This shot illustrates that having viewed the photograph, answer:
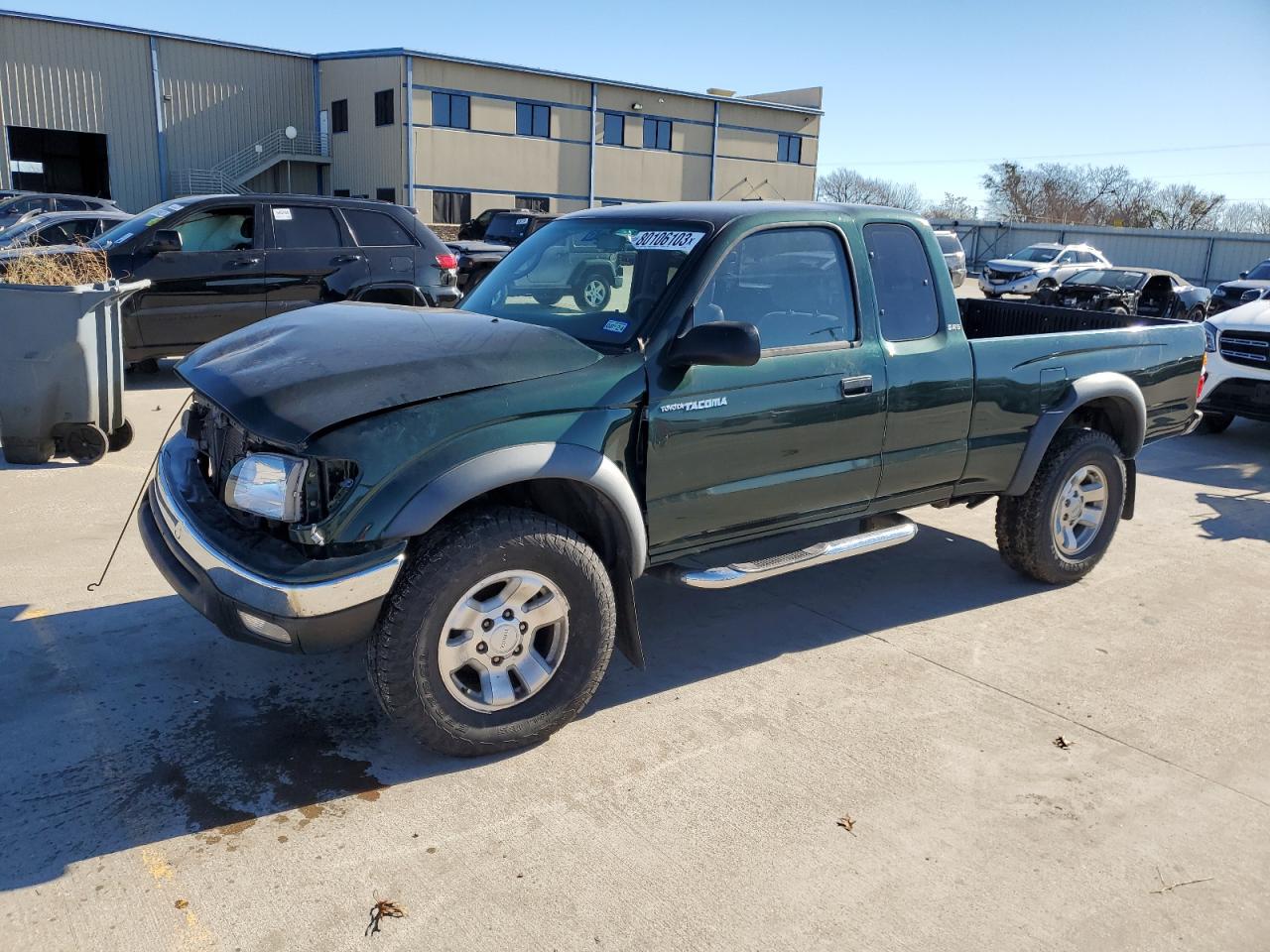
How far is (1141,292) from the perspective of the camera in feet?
67.6

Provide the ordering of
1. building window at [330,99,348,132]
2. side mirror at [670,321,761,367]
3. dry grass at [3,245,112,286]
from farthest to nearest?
building window at [330,99,348,132], dry grass at [3,245,112,286], side mirror at [670,321,761,367]

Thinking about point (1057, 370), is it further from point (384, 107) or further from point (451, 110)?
point (451, 110)

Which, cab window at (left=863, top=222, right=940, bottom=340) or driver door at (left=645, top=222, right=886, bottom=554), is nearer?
driver door at (left=645, top=222, right=886, bottom=554)

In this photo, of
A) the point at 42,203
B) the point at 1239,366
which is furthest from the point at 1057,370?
the point at 42,203

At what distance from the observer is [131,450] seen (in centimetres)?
736

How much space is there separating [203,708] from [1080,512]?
4414 millimetres

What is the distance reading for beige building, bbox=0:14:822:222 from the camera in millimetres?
32500

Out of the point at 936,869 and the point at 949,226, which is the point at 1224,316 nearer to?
the point at 936,869

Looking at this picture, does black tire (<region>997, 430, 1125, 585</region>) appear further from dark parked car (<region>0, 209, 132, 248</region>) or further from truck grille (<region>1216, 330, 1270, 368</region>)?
dark parked car (<region>0, 209, 132, 248</region>)

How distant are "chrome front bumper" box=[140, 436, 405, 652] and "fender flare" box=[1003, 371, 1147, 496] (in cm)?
330

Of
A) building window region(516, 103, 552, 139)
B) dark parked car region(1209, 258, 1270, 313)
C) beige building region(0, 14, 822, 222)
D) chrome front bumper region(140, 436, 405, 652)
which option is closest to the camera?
chrome front bumper region(140, 436, 405, 652)

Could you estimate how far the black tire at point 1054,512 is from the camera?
512 cm

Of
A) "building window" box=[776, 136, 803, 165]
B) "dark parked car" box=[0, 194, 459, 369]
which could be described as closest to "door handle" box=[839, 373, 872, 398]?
"dark parked car" box=[0, 194, 459, 369]

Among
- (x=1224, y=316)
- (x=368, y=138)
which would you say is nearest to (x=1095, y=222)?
(x=368, y=138)
